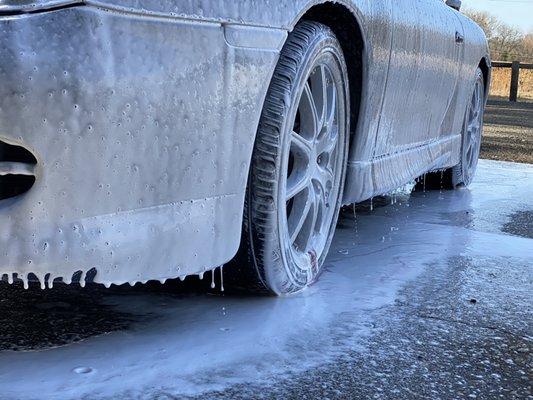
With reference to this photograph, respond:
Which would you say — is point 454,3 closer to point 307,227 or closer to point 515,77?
point 307,227

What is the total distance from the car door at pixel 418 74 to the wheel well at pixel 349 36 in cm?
21

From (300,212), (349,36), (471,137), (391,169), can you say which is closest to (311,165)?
(300,212)

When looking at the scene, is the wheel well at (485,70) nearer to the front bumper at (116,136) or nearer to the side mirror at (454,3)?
the side mirror at (454,3)

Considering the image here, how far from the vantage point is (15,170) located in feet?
6.18

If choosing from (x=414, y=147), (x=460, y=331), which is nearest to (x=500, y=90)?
(x=414, y=147)

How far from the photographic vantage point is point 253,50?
2346mm

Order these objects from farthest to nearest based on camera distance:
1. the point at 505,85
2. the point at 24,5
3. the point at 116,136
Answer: the point at 505,85, the point at 116,136, the point at 24,5

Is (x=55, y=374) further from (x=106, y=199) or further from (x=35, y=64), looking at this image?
(x=35, y=64)

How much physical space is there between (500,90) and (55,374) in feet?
86.0

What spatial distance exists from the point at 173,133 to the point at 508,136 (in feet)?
32.7

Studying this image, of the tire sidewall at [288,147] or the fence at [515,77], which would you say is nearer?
the tire sidewall at [288,147]

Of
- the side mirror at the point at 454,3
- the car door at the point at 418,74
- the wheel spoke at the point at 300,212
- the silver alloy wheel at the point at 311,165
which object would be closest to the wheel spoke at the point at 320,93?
the silver alloy wheel at the point at 311,165

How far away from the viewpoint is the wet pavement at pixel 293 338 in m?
2.16

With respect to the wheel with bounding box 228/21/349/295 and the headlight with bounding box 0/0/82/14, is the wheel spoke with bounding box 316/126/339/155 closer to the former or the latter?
the wheel with bounding box 228/21/349/295
